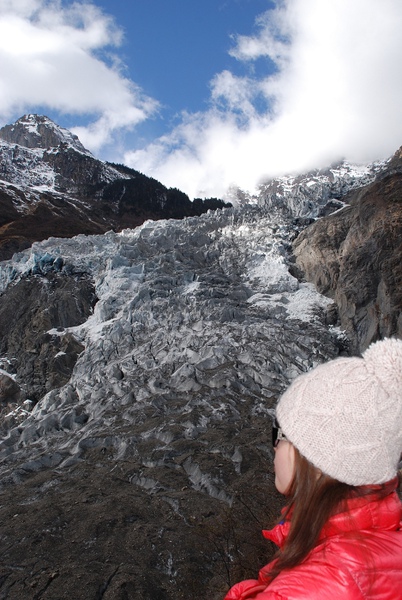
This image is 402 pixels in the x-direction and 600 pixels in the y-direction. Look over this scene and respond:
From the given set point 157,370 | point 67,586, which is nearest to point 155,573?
point 67,586

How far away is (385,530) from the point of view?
1.56 metres

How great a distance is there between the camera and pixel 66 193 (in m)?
80.4

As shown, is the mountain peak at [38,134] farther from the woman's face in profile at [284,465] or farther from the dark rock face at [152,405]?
the woman's face in profile at [284,465]

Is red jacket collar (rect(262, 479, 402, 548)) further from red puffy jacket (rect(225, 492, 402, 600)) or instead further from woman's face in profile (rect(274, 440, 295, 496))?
woman's face in profile (rect(274, 440, 295, 496))

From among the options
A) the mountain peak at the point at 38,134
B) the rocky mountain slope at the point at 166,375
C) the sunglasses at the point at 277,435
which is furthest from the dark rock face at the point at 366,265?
the mountain peak at the point at 38,134

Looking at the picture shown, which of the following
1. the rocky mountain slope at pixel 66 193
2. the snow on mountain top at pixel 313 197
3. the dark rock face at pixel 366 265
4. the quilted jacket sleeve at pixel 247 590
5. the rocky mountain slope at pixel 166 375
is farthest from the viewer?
the rocky mountain slope at pixel 66 193

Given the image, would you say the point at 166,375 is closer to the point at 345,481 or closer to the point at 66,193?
the point at 345,481

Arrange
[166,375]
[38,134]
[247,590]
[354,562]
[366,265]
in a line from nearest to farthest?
[354,562], [247,590], [166,375], [366,265], [38,134]

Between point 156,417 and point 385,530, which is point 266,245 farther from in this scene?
point 385,530

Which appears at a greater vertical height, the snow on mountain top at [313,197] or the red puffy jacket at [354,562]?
the snow on mountain top at [313,197]

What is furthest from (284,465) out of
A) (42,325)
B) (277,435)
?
(42,325)

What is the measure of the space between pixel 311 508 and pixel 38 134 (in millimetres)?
120858

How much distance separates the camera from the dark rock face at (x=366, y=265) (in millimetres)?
16141

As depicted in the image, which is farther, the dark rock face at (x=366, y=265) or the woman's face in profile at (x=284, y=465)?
the dark rock face at (x=366, y=265)
